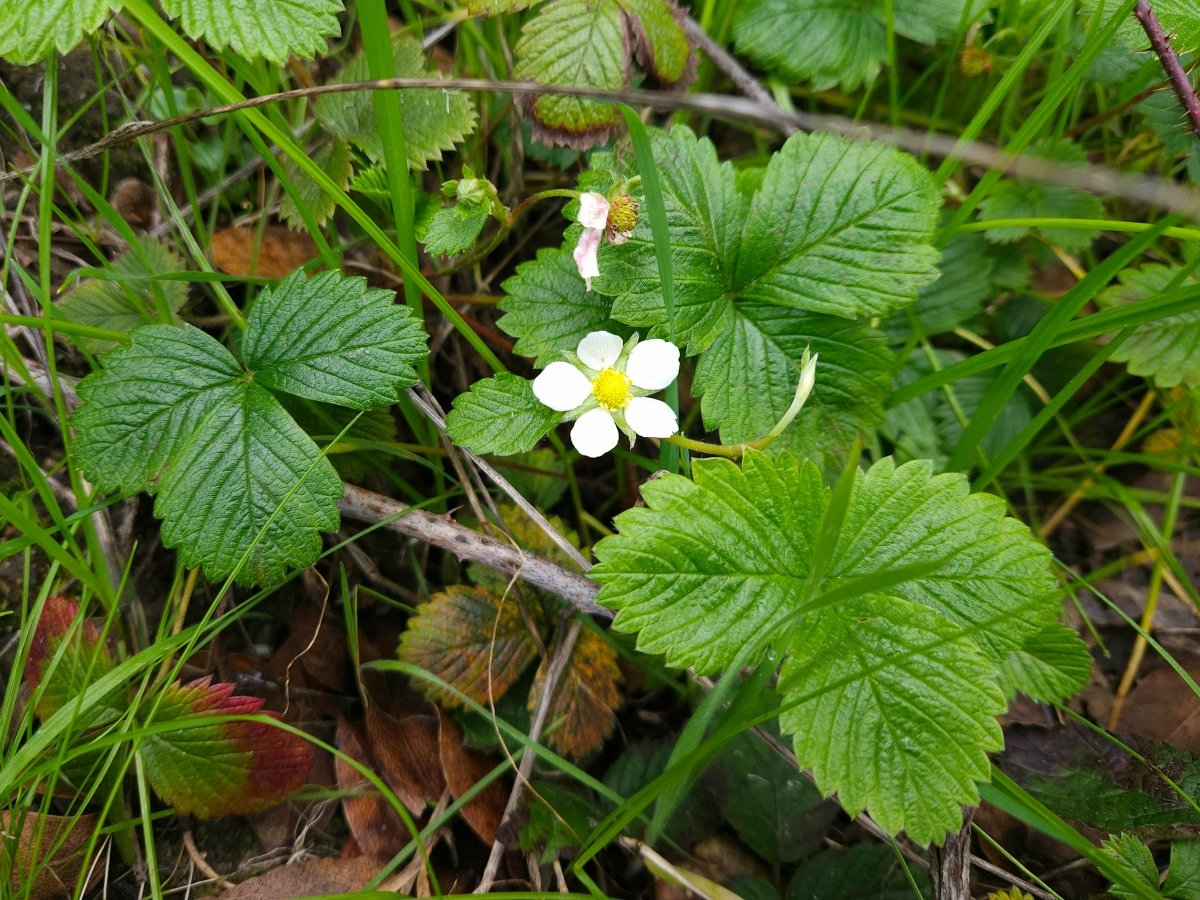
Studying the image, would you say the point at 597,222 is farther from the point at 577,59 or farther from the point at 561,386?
the point at 577,59

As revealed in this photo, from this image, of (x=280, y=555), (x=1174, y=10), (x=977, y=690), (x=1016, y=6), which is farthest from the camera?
(x=1016, y=6)

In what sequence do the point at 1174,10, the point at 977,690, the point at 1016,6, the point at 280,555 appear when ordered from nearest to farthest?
the point at 977,690 < the point at 280,555 < the point at 1174,10 < the point at 1016,6

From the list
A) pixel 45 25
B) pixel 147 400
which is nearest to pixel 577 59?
pixel 45 25

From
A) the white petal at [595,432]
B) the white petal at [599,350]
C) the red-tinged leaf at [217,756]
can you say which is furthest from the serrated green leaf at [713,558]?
the red-tinged leaf at [217,756]

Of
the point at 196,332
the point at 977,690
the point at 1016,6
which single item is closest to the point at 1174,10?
the point at 1016,6

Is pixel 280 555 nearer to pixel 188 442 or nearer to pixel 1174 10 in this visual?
pixel 188 442
